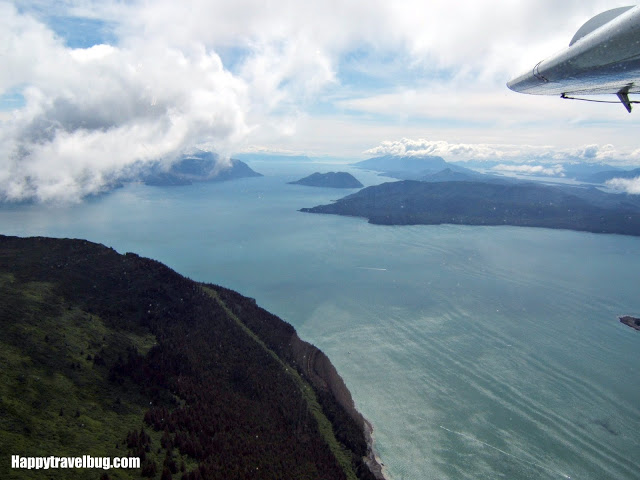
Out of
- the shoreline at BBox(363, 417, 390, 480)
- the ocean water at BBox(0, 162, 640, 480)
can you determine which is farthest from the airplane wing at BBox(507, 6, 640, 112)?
the ocean water at BBox(0, 162, 640, 480)

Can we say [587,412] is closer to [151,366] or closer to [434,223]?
[151,366]

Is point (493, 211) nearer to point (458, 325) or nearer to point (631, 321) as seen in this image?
point (631, 321)

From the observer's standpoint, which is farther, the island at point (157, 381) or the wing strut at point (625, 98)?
the island at point (157, 381)

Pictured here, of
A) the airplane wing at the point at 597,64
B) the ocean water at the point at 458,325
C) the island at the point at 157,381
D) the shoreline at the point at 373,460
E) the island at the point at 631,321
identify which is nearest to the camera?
the airplane wing at the point at 597,64

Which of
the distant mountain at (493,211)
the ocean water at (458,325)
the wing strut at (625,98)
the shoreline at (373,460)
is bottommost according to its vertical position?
the shoreline at (373,460)

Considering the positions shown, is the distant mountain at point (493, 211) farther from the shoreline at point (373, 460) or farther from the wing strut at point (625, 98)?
the wing strut at point (625, 98)

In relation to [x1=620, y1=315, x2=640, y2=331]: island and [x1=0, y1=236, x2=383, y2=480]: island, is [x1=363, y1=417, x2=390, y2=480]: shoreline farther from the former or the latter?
[x1=620, y1=315, x2=640, y2=331]: island

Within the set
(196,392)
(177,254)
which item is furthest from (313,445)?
(177,254)

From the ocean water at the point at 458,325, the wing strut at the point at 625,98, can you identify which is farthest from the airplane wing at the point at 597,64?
the ocean water at the point at 458,325
